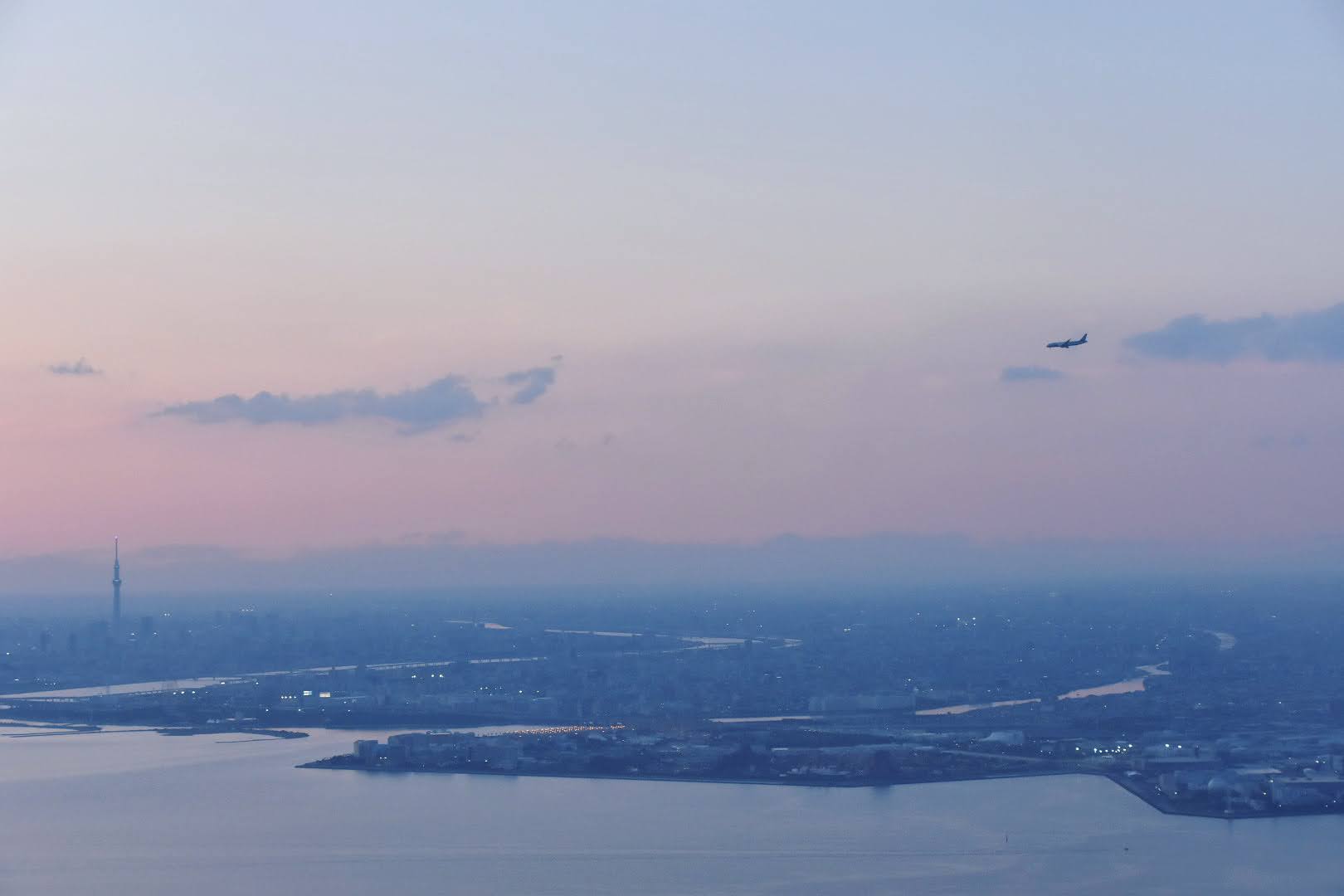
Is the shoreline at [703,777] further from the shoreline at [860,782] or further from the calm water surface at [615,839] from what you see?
A: the calm water surface at [615,839]

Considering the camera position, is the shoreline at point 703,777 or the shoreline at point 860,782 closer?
the shoreline at point 860,782

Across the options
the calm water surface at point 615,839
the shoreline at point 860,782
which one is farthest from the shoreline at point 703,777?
the calm water surface at point 615,839

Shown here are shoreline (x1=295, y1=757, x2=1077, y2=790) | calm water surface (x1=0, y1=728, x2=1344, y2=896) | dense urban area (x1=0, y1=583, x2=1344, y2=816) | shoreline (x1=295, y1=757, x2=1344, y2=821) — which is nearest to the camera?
calm water surface (x1=0, y1=728, x2=1344, y2=896)

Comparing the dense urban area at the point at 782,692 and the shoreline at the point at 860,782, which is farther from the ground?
the dense urban area at the point at 782,692

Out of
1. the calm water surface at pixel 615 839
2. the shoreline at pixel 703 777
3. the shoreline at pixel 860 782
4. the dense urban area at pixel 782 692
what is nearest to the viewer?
the calm water surface at pixel 615 839

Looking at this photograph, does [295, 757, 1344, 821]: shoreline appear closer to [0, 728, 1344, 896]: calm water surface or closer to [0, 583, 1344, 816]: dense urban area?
[0, 583, 1344, 816]: dense urban area

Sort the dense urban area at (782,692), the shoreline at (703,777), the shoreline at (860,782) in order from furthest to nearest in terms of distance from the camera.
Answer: the dense urban area at (782,692), the shoreline at (703,777), the shoreline at (860,782)

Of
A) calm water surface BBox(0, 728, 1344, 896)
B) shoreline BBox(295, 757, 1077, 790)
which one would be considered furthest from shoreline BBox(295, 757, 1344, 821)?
calm water surface BBox(0, 728, 1344, 896)

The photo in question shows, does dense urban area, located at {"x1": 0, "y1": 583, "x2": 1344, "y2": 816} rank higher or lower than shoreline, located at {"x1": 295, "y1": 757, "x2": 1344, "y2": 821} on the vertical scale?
higher
